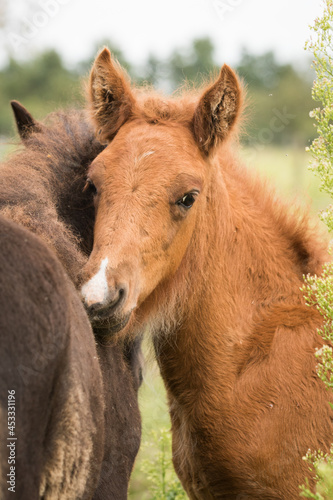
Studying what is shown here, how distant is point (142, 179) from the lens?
3229 millimetres

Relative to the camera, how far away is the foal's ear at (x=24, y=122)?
13.0 feet

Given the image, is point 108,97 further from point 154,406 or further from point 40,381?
point 154,406

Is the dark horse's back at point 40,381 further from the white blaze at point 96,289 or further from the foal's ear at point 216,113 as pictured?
the foal's ear at point 216,113

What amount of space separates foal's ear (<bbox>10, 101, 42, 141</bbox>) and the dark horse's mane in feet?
0.07

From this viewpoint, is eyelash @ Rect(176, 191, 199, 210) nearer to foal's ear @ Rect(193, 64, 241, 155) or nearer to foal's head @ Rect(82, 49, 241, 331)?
foal's head @ Rect(82, 49, 241, 331)

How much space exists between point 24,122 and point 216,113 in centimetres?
155

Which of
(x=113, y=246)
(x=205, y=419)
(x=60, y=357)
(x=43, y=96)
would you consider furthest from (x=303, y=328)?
(x=43, y=96)

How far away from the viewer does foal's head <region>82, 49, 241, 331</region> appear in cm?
296

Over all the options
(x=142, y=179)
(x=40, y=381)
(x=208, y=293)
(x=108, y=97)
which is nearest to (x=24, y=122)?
(x=108, y=97)

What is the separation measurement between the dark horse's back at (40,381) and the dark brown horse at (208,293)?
0.76 m

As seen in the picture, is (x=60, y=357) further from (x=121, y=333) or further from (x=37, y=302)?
(x=121, y=333)

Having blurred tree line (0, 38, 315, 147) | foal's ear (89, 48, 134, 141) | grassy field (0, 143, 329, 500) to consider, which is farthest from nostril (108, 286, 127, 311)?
blurred tree line (0, 38, 315, 147)

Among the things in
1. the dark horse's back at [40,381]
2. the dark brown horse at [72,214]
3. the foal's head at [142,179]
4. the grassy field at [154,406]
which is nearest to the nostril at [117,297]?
the foal's head at [142,179]

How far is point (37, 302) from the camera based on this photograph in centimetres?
214
